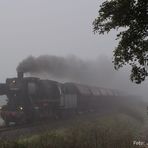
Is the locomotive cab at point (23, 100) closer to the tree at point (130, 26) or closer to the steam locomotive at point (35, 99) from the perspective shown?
the steam locomotive at point (35, 99)

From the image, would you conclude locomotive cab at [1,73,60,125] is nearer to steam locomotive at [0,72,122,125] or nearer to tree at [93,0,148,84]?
steam locomotive at [0,72,122,125]

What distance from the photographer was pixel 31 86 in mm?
34562

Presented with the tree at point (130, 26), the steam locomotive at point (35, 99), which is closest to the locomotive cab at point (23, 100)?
the steam locomotive at point (35, 99)

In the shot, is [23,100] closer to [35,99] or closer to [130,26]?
[35,99]

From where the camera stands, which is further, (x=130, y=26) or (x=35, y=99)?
(x=35, y=99)

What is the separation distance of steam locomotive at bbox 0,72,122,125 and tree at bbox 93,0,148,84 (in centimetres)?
1951

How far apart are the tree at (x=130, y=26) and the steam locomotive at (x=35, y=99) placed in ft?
64.0

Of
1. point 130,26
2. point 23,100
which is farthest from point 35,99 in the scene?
point 130,26

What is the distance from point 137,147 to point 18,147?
5.85 meters

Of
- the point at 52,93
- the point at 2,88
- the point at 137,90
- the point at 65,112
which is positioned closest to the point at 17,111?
the point at 2,88

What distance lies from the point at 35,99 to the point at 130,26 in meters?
21.4

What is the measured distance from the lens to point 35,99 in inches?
1371

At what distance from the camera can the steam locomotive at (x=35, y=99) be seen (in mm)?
33375

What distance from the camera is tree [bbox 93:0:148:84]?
13961 millimetres
